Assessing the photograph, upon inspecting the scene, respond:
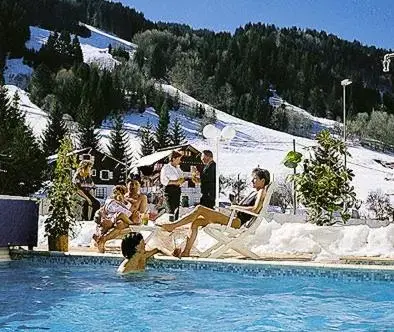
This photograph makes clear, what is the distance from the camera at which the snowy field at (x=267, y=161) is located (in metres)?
6.49

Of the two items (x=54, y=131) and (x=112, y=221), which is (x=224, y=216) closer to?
(x=112, y=221)

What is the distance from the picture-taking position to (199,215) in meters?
5.60

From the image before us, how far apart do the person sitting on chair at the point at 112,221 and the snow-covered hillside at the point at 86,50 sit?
2605 inches

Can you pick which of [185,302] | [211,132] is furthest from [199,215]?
[211,132]

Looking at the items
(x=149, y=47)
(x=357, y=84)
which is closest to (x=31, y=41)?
(x=149, y=47)

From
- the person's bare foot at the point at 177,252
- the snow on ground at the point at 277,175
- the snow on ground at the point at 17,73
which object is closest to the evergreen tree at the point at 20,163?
the snow on ground at the point at 277,175

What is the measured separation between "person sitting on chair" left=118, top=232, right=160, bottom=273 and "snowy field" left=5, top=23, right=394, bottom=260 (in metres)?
1.43

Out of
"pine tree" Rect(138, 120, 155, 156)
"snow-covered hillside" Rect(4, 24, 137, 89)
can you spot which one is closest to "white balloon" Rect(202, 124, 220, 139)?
"pine tree" Rect(138, 120, 155, 156)

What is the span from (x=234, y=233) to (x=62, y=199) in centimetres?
200

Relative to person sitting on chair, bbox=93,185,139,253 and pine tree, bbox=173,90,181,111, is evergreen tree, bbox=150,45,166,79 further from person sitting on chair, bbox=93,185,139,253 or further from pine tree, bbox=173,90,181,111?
person sitting on chair, bbox=93,185,139,253

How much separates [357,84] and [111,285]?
89.9 metres

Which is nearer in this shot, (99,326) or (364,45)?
(99,326)

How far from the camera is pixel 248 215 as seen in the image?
5664mm

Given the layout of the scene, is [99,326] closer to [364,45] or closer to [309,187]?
[309,187]
